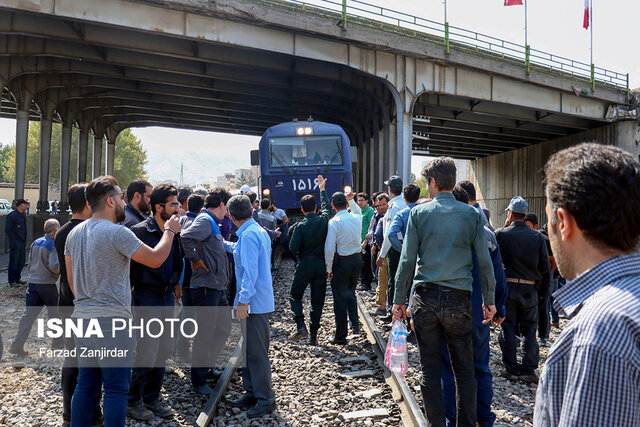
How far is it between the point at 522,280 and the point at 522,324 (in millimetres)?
515

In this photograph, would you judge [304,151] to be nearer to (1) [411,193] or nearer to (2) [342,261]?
(2) [342,261]

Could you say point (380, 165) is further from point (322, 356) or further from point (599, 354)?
point (599, 354)

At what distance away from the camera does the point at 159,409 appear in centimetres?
457

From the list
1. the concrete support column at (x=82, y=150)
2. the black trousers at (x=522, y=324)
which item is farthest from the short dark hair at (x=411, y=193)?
the concrete support column at (x=82, y=150)

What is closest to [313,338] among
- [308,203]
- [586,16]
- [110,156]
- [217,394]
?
[308,203]

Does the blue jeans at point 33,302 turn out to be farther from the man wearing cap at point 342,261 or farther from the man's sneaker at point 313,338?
the man wearing cap at point 342,261

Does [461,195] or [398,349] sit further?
[461,195]

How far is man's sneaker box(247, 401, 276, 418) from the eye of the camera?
456 centimetres

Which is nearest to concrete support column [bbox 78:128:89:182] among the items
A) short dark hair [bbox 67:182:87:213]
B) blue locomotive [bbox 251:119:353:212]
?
blue locomotive [bbox 251:119:353:212]

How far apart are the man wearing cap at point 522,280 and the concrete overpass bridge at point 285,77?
44.2ft

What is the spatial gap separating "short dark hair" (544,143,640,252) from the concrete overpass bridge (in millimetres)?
16332

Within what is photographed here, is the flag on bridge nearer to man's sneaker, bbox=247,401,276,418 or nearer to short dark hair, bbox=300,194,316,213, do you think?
short dark hair, bbox=300,194,316,213

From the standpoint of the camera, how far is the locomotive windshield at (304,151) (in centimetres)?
1566

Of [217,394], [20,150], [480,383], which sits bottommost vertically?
[217,394]
